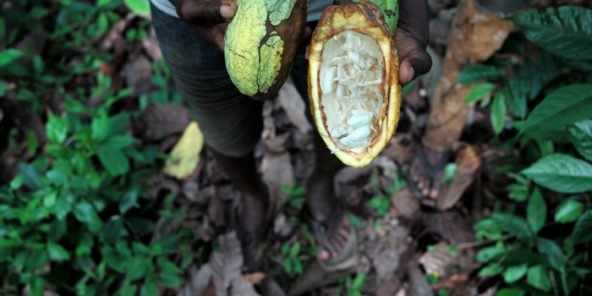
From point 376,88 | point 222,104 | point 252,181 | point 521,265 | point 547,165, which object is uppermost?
point 376,88

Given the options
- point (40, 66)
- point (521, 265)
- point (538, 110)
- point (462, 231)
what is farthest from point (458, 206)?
point (40, 66)

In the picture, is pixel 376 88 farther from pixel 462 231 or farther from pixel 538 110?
pixel 462 231

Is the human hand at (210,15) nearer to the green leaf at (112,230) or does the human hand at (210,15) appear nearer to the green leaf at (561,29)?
the green leaf at (561,29)

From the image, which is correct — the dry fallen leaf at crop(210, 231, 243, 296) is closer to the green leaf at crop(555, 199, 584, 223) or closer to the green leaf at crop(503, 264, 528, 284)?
the green leaf at crop(503, 264, 528, 284)

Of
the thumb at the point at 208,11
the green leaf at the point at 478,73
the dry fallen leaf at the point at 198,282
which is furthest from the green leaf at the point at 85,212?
the green leaf at the point at 478,73

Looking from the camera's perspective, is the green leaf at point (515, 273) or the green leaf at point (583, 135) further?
the green leaf at point (515, 273)

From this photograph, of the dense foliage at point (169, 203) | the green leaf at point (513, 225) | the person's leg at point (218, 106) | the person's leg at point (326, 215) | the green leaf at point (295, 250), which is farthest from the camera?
the green leaf at point (295, 250)
